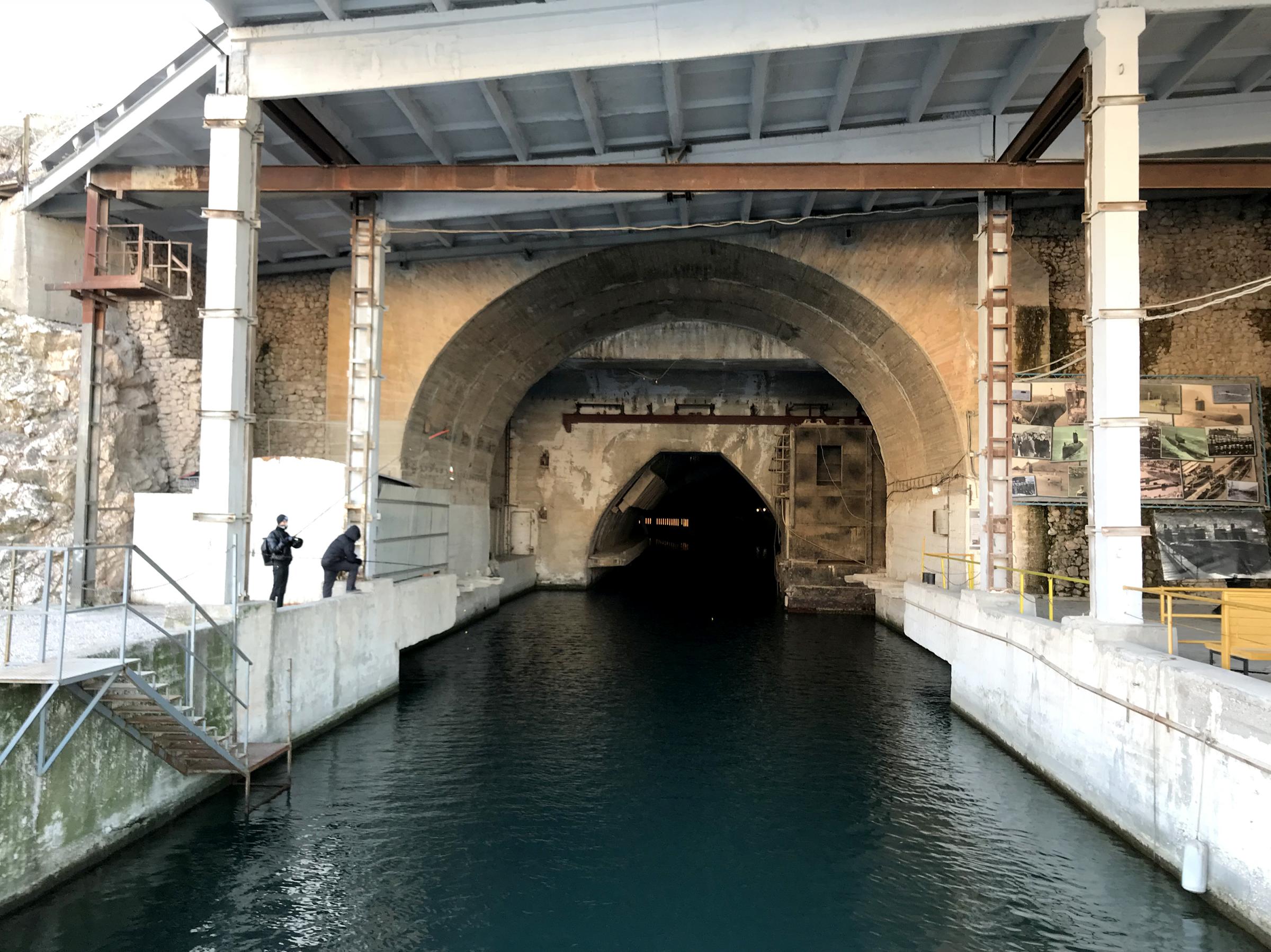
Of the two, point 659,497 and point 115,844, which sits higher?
point 659,497

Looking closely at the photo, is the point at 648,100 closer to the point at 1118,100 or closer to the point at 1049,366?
the point at 1118,100

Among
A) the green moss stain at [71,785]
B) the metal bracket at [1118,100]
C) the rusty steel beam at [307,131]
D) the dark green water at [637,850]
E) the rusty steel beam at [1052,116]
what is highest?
the rusty steel beam at [1052,116]

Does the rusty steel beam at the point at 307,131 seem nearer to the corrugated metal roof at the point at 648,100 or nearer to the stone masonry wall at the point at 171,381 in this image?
the corrugated metal roof at the point at 648,100

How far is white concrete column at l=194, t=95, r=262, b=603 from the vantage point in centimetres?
998

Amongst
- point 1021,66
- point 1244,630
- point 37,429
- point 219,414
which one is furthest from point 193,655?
point 1021,66

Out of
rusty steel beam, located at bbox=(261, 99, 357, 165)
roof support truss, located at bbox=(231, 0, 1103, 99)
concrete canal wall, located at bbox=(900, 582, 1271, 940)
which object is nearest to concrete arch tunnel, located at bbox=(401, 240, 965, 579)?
rusty steel beam, located at bbox=(261, 99, 357, 165)

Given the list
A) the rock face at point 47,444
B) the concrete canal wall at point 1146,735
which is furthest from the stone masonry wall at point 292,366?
the concrete canal wall at point 1146,735

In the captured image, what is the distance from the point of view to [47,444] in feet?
47.4

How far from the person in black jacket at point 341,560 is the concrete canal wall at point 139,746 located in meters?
0.46

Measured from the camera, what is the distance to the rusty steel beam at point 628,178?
13180 mm

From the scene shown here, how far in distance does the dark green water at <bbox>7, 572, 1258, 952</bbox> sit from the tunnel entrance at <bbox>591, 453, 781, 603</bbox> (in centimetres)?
1741

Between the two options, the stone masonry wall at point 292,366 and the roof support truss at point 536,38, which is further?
the stone masonry wall at point 292,366

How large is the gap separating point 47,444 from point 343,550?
5840 mm

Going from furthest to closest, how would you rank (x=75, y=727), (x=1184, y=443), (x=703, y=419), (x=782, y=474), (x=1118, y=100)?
(x=703, y=419), (x=782, y=474), (x=1184, y=443), (x=1118, y=100), (x=75, y=727)
